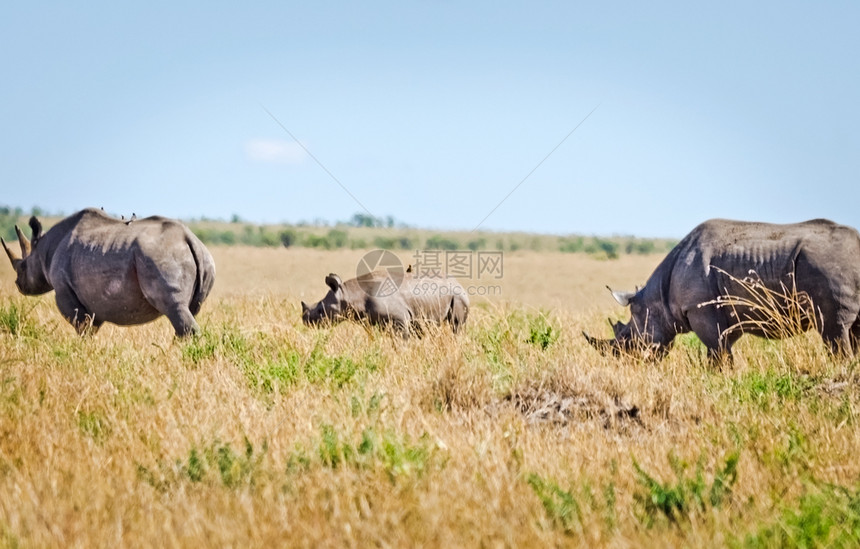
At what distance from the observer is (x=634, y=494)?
433cm

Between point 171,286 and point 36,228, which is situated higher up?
point 36,228

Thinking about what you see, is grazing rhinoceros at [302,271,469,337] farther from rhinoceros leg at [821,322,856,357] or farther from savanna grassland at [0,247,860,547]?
rhinoceros leg at [821,322,856,357]

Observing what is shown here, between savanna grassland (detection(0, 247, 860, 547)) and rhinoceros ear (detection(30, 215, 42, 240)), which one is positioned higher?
rhinoceros ear (detection(30, 215, 42, 240))

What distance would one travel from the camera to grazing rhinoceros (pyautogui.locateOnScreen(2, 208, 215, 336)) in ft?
30.9

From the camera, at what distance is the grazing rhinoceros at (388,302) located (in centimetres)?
1002

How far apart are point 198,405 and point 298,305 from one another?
7.42 m

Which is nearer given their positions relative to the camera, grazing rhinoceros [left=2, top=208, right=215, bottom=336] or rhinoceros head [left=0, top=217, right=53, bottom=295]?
grazing rhinoceros [left=2, top=208, right=215, bottom=336]

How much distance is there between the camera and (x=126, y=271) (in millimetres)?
9516

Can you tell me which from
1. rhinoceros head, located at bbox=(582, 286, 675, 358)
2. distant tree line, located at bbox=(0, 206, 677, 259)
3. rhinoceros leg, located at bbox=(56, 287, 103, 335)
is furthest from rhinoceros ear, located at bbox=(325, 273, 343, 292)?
distant tree line, located at bbox=(0, 206, 677, 259)

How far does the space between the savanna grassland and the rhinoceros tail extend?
137 centimetres

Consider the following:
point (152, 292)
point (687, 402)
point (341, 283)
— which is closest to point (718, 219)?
point (687, 402)

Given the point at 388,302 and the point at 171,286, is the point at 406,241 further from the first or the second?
the point at 171,286

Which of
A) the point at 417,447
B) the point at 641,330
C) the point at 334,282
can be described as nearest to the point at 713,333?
the point at 641,330

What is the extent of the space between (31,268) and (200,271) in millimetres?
2700
